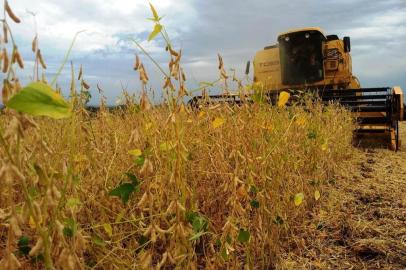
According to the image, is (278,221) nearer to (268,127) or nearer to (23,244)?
(268,127)

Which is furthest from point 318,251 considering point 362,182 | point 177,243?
point 362,182

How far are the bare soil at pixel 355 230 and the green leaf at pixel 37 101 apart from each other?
4.99 ft

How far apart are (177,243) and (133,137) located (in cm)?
37

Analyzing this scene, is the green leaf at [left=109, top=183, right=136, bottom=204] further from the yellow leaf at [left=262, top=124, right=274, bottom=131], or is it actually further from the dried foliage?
the yellow leaf at [left=262, top=124, right=274, bottom=131]

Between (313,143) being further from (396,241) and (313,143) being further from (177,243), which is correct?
(177,243)

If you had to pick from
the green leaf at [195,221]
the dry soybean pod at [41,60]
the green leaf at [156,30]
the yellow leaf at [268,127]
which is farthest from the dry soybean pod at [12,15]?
the yellow leaf at [268,127]

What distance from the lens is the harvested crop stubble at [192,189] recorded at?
1285mm

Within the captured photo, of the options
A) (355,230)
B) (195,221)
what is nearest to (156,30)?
(195,221)

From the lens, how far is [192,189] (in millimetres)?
1510

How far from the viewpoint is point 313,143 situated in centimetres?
305

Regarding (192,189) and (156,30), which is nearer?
(156,30)

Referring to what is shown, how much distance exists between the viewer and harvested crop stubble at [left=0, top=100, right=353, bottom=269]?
1.29 meters

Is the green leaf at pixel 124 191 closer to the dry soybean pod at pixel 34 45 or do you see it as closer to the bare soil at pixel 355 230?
the dry soybean pod at pixel 34 45

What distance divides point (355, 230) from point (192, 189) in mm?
1199
